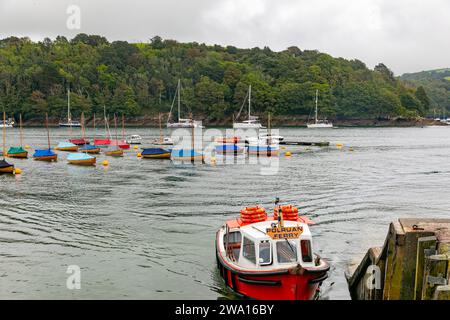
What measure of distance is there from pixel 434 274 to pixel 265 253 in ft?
24.6

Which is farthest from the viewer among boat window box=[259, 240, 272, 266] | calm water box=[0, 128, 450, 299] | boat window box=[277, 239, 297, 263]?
calm water box=[0, 128, 450, 299]

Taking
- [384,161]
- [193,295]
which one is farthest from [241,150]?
[193,295]

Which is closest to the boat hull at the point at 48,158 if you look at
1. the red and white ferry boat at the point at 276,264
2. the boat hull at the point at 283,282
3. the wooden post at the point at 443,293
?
the red and white ferry boat at the point at 276,264

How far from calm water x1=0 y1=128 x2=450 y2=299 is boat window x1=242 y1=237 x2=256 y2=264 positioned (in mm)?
2608

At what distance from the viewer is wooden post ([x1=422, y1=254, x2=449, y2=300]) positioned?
54.6 ft

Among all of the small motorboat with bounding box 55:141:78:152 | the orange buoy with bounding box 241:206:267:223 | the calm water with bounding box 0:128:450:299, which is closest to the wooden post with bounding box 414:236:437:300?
the calm water with bounding box 0:128:450:299

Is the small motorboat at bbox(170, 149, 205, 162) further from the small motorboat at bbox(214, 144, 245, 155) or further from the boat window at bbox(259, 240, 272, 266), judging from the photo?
the boat window at bbox(259, 240, 272, 266)

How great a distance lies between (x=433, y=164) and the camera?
82250mm

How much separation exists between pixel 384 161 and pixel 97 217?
57069 mm

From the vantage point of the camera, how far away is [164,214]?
42125 mm

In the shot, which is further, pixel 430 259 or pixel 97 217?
pixel 97 217

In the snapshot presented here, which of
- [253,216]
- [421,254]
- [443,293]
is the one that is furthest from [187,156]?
[443,293]

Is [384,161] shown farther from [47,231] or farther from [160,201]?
[47,231]

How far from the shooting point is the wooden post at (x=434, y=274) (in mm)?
16656
